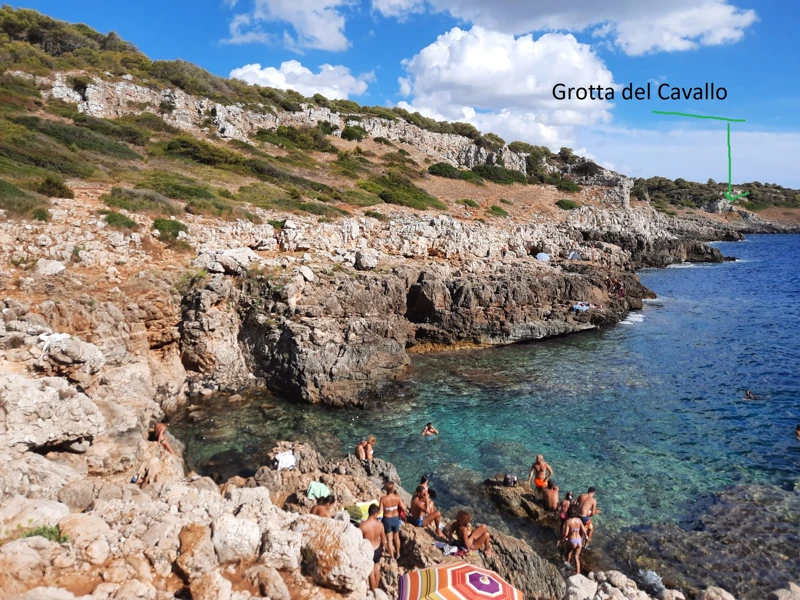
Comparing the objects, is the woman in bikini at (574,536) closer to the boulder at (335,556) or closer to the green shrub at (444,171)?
the boulder at (335,556)

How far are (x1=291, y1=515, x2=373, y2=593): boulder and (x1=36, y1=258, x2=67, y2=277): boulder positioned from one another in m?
14.1

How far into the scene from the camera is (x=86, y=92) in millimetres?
44500

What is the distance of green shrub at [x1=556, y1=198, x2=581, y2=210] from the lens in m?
→ 57.2

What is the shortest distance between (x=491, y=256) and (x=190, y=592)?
27.3m

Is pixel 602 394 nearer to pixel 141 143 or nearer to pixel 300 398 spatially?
pixel 300 398

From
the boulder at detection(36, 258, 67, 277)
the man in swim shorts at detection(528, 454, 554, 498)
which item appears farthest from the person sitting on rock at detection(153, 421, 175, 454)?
the man in swim shorts at detection(528, 454, 554, 498)

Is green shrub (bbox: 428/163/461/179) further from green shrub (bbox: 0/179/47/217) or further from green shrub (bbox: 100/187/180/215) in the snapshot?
green shrub (bbox: 0/179/47/217)

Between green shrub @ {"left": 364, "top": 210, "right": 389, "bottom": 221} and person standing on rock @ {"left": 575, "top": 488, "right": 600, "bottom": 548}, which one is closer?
person standing on rock @ {"left": 575, "top": 488, "right": 600, "bottom": 548}

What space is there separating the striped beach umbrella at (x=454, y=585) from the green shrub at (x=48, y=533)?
4.64 m

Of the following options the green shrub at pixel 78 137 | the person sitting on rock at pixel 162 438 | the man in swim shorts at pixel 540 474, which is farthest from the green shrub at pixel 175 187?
the man in swim shorts at pixel 540 474

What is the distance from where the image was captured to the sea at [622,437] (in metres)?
10.6

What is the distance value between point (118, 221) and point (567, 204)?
4999 cm

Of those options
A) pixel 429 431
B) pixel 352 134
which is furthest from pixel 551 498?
pixel 352 134

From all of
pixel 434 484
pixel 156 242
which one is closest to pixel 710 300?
pixel 434 484
